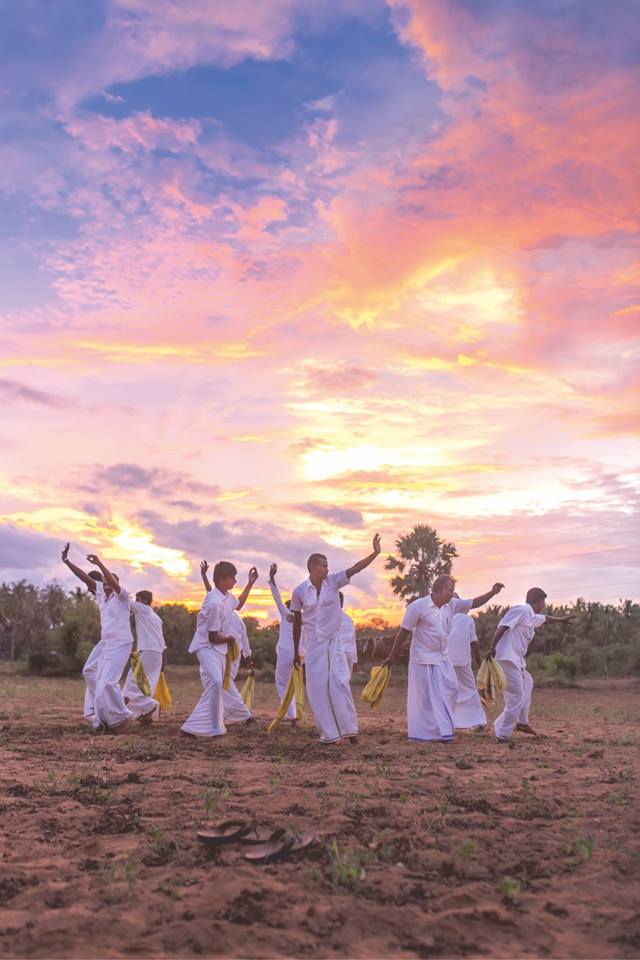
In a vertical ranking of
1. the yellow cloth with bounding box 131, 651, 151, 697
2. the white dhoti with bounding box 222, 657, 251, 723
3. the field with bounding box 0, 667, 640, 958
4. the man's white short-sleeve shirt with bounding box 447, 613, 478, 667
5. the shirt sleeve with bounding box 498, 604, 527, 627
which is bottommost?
the field with bounding box 0, 667, 640, 958

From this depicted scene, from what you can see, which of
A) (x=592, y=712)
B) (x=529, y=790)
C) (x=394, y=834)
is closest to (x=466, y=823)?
(x=394, y=834)

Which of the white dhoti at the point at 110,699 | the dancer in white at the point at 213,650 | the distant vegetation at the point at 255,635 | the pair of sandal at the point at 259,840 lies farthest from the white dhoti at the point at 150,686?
the distant vegetation at the point at 255,635

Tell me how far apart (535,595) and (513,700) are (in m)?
1.70

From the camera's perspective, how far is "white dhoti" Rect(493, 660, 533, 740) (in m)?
12.3

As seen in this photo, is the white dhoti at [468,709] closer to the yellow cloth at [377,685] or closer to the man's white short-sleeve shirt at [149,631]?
the yellow cloth at [377,685]

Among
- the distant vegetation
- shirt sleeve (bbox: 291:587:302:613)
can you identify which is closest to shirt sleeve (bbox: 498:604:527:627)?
shirt sleeve (bbox: 291:587:302:613)

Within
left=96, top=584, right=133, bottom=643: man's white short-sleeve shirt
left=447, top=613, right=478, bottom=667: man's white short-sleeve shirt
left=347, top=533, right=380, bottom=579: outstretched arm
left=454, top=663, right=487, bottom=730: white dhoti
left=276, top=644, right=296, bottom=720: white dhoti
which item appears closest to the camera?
left=347, top=533, right=380, bottom=579: outstretched arm

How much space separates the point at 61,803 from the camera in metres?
7.38

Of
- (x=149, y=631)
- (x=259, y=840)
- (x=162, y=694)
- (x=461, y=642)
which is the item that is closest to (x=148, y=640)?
(x=149, y=631)

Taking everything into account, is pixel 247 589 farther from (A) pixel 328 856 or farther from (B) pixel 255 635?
(B) pixel 255 635

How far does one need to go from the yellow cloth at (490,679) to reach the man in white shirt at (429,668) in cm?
94

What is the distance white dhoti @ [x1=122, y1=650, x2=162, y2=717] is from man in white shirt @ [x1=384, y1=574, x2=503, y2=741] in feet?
13.3

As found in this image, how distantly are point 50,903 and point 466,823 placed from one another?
9.77ft

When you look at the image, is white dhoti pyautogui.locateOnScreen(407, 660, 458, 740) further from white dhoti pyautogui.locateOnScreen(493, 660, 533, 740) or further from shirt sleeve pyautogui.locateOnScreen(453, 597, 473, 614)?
shirt sleeve pyautogui.locateOnScreen(453, 597, 473, 614)
